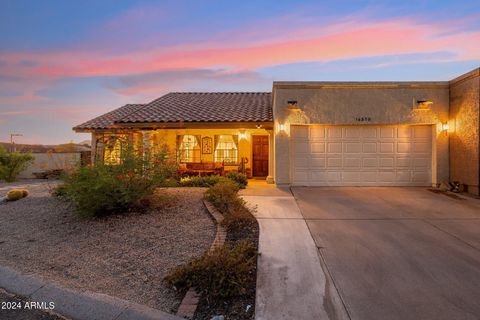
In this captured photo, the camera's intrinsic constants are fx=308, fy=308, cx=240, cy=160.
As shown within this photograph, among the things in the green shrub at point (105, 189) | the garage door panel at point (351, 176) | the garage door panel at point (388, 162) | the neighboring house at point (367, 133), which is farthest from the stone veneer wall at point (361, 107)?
the green shrub at point (105, 189)

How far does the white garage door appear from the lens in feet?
39.9

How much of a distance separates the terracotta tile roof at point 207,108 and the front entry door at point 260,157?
1.81m

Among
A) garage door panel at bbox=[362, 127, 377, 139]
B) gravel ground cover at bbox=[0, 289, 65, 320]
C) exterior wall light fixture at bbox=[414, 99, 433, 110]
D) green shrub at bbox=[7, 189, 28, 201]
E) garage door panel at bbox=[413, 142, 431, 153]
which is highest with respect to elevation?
exterior wall light fixture at bbox=[414, 99, 433, 110]

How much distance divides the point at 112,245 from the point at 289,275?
132 inches

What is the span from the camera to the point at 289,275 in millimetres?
4324

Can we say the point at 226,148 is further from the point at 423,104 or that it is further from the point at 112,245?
the point at 112,245

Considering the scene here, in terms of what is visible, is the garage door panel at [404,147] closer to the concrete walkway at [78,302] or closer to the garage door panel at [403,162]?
the garage door panel at [403,162]

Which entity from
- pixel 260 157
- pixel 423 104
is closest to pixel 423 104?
pixel 423 104

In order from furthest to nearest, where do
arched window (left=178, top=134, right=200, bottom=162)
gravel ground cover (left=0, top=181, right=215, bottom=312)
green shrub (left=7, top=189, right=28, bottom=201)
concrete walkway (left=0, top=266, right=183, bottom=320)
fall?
arched window (left=178, top=134, right=200, bottom=162) → green shrub (left=7, top=189, right=28, bottom=201) → gravel ground cover (left=0, top=181, right=215, bottom=312) → concrete walkway (left=0, top=266, right=183, bottom=320)

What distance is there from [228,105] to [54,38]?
830cm

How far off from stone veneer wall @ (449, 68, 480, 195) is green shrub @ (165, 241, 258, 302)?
978 centimetres

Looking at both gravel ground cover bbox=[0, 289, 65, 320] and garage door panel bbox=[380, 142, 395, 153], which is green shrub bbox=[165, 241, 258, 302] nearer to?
gravel ground cover bbox=[0, 289, 65, 320]

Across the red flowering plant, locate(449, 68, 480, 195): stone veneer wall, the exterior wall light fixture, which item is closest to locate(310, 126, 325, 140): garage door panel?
the exterior wall light fixture

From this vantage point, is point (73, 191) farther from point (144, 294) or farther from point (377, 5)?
point (377, 5)
